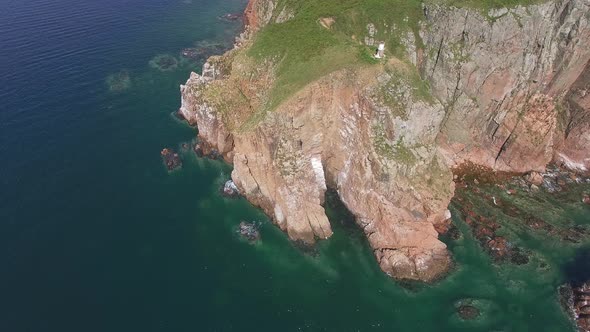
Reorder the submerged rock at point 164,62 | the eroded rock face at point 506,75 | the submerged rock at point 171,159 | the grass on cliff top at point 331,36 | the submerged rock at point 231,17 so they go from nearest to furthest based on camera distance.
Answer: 1. the grass on cliff top at point 331,36
2. the eroded rock face at point 506,75
3. the submerged rock at point 171,159
4. the submerged rock at point 164,62
5. the submerged rock at point 231,17

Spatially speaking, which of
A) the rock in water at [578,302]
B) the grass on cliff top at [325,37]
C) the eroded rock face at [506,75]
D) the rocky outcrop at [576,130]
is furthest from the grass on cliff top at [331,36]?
the rock in water at [578,302]

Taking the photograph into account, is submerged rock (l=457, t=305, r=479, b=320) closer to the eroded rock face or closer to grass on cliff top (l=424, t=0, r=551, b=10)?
the eroded rock face

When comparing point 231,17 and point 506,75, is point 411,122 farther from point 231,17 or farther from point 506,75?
point 231,17

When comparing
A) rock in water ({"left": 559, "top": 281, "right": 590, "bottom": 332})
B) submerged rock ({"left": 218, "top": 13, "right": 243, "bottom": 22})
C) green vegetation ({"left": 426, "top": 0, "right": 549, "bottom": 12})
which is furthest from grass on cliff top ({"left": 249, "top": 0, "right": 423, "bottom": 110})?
submerged rock ({"left": 218, "top": 13, "right": 243, "bottom": 22})

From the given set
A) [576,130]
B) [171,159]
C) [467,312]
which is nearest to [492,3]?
[576,130]

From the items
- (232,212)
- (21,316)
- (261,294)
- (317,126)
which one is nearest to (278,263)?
(261,294)

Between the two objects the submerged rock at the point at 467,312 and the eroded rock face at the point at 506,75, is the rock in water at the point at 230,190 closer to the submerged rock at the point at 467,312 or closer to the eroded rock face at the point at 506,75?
the submerged rock at the point at 467,312
